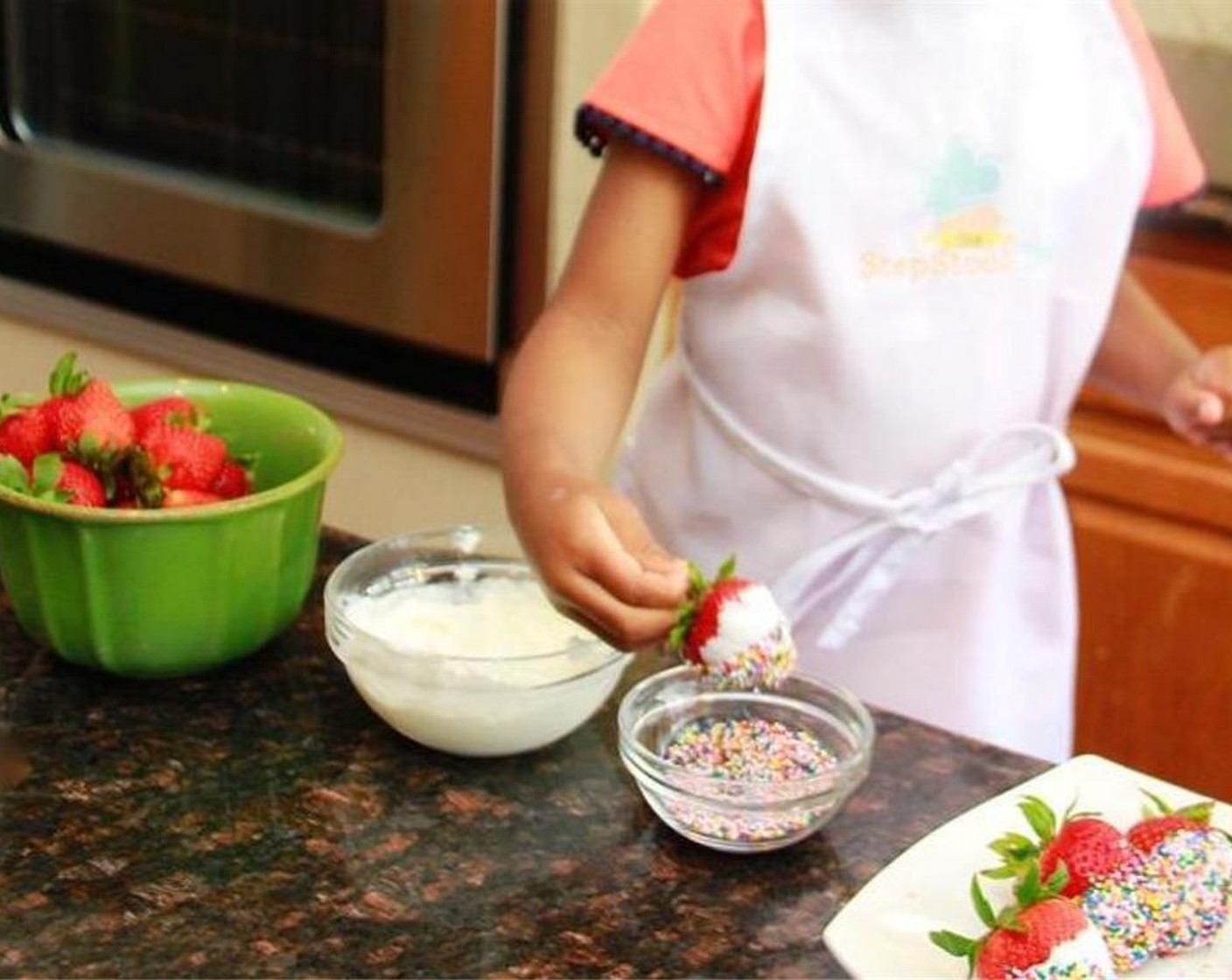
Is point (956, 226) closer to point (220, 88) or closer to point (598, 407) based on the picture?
point (598, 407)

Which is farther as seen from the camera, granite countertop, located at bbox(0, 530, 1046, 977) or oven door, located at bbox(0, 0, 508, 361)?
oven door, located at bbox(0, 0, 508, 361)

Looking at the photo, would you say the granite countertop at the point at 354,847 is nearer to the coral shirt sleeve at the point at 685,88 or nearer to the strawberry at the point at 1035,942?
the strawberry at the point at 1035,942

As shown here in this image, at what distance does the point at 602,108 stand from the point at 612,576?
309 millimetres

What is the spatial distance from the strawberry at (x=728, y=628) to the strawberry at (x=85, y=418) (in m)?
0.29

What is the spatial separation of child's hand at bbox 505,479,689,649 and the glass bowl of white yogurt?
1.7 inches

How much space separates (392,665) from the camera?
853 millimetres

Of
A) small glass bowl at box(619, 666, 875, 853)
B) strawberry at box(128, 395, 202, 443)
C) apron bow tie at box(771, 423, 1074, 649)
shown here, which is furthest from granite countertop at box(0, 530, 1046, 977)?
apron bow tie at box(771, 423, 1074, 649)

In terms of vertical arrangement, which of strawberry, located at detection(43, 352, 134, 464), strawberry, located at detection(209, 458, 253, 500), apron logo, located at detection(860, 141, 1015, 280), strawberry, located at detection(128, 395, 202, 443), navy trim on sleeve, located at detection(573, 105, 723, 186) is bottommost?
strawberry, located at detection(209, 458, 253, 500)

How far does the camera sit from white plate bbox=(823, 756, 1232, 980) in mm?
730

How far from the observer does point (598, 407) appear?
3.17 feet

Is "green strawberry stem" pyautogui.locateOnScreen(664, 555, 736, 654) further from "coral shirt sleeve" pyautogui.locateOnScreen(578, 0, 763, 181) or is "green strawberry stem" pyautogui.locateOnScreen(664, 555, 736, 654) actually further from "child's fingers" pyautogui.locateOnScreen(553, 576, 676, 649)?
"coral shirt sleeve" pyautogui.locateOnScreen(578, 0, 763, 181)

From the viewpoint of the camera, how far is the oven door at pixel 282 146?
1.67 metres

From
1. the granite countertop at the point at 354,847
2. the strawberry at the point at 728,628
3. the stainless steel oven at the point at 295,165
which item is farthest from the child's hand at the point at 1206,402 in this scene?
the stainless steel oven at the point at 295,165

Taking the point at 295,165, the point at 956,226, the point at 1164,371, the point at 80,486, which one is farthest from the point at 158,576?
the point at 295,165
